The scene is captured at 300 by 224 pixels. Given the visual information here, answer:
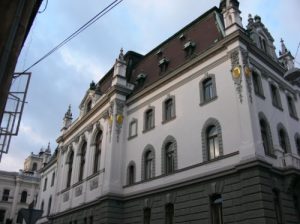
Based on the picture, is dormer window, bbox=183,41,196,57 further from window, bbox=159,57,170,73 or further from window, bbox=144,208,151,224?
window, bbox=144,208,151,224

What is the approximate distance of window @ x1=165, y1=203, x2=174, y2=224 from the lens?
2170cm

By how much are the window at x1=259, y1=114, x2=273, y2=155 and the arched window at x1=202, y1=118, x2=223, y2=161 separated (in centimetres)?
252

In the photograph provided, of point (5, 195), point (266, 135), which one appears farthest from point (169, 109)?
point (5, 195)

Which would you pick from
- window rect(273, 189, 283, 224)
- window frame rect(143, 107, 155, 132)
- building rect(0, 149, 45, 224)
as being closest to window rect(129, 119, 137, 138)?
window frame rect(143, 107, 155, 132)

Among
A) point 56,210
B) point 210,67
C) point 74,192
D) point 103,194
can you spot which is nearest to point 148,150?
point 103,194

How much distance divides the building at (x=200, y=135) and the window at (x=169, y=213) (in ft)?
0.22

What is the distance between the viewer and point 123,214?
84.5 feet

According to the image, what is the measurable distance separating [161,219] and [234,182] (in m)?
6.24

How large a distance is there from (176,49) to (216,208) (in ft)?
46.3

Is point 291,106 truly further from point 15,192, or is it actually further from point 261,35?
point 15,192

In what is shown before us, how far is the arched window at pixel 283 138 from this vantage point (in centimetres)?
2175

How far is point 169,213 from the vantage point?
2197 centimetres

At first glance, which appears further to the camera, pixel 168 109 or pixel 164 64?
pixel 164 64

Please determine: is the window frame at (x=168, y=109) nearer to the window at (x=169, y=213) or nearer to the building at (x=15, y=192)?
the window at (x=169, y=213)
